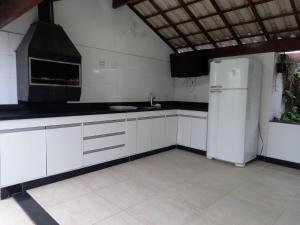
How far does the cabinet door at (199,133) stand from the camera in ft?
13.4

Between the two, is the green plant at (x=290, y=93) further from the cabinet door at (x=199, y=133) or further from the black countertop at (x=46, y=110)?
the black countertop at (x=46, y=110)

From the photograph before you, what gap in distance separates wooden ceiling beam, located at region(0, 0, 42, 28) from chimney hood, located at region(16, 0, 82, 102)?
39cm

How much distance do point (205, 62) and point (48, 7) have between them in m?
2.99

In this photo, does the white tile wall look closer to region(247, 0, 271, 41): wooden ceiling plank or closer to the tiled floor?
the tiled floor

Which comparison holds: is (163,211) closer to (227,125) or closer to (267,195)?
(267,195)

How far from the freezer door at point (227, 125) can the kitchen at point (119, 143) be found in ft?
0.53

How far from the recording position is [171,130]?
14.3 feet

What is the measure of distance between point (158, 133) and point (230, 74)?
1.62m

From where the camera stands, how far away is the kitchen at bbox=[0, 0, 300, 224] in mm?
2280

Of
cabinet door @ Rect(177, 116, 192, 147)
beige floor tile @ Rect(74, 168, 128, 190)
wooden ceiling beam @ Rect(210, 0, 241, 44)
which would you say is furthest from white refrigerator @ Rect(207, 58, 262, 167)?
beige floor tile @ Rect(74, 168, 128, 190)

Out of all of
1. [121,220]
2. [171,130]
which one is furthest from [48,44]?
[171,130]

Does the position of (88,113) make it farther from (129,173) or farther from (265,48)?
(265,48)

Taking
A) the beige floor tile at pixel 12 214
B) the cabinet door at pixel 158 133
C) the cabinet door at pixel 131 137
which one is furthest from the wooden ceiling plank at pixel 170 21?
the beige floor tile at pixel 12 214

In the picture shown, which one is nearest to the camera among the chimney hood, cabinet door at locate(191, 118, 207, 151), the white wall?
the chimney hood
